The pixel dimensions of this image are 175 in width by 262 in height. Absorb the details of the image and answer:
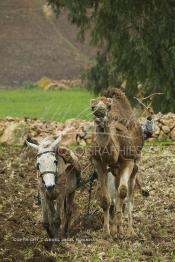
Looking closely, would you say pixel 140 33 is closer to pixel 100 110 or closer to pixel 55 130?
pixel 55 130

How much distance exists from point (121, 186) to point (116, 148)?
0.51 meters

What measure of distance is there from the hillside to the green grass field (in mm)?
6831

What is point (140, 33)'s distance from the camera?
92.3 ft

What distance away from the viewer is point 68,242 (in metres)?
11.8

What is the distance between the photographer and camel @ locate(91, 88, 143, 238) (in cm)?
1104

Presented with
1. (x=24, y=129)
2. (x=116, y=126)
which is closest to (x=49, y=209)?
(x=116, y=126)

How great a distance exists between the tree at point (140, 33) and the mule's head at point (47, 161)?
55.0 ft

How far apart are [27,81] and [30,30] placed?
1348 centimetres

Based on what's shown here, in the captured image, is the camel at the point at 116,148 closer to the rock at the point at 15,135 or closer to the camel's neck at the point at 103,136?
the camel's neck at the point at 103,136

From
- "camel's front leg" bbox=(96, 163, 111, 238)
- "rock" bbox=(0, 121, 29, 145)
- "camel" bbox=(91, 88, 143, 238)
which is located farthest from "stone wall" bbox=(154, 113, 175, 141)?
"camel's front leg" bbox=(96, 163, 111, 238)

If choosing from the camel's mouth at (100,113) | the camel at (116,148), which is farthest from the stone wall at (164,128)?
the camel's mouth at (100,113)

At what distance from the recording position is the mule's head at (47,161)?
35.0ft

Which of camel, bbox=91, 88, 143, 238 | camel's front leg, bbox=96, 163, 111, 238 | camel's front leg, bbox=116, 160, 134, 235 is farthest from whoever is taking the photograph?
camel's front leg, bbox=96, 163, 111, 238

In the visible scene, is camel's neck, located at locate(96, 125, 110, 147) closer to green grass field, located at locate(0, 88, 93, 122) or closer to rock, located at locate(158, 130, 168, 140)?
rock, located at locate(158, 130, 168, 140)
